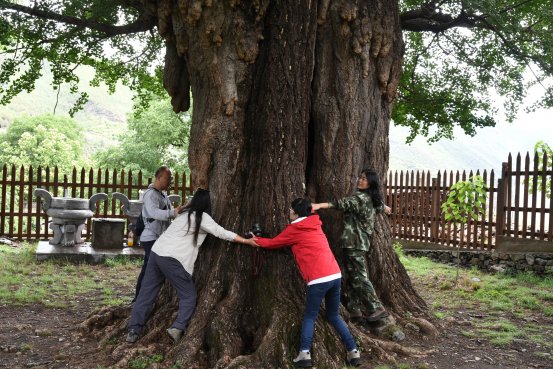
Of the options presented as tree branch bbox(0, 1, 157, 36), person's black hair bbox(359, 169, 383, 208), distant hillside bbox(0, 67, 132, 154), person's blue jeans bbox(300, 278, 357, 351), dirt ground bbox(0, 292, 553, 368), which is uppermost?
distant hillside bbox(0, 67, 132, 154)

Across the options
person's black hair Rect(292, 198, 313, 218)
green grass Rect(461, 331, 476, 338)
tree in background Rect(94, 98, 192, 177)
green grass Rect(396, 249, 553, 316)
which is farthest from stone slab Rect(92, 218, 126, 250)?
tree in background Rect(94, 98, 192, 177)

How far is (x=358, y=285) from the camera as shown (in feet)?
16.2

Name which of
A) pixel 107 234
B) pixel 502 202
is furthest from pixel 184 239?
pixel 502 202

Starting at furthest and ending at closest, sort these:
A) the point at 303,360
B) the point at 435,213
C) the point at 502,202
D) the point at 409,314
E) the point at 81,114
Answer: the point at 81,114 < the point at 435,213 < the point at 502,202 < the point at 409,314 < the point at 303,360

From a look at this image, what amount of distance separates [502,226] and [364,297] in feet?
21.9

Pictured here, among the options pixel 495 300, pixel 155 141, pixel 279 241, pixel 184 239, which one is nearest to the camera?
pixel 279 241

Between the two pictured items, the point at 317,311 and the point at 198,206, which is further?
the point at 198,206

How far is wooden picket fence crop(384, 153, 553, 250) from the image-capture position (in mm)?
9219

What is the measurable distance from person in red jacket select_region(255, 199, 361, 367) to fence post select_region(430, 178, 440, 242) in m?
8.82

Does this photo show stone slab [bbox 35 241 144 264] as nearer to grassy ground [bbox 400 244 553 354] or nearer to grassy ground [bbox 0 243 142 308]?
grassy ground [bbox 0 243 142 308]

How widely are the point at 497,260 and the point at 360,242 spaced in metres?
6.60

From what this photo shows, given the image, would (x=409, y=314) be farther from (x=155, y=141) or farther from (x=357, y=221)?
(x=155, y=141)

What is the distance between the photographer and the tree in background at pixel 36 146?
35062 millimetres

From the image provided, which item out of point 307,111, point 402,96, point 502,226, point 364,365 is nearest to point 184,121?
point 402,96
